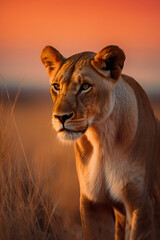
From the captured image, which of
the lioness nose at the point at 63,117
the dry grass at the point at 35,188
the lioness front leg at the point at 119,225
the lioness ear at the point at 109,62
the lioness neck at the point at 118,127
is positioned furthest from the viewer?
the lioness front leg at the point at 119,225

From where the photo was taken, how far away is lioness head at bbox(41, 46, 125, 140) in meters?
2.17

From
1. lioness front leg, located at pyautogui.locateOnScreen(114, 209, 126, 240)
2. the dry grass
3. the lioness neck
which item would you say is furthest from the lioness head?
lioness front leg, located at pyautogui.locateOnScreen(114, 209, 126, 240)

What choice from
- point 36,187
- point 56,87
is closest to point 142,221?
point 36,187

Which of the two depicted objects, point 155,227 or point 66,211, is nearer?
point 155,227

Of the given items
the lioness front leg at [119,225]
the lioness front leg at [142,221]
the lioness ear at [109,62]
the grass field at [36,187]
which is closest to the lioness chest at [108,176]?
the lioness front leg at [142,221]

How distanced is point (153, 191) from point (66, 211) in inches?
38.9

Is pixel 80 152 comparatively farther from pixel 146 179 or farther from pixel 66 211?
pixel 66 211

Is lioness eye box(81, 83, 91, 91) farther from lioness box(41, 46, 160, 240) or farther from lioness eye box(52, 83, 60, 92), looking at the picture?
lioness eye box(52, 83, 60, 92)

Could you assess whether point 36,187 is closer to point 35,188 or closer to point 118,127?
point 35,188

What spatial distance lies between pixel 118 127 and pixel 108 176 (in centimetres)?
30

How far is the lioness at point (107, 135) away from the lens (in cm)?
222

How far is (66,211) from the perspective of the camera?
3408mm

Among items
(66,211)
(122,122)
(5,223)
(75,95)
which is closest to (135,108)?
(122,122)

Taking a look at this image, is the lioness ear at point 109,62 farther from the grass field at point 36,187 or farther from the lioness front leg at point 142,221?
the lioness front leg at point 142,221
